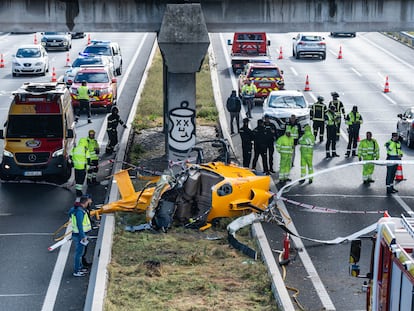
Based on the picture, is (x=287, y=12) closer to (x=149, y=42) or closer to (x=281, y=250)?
(x=281, y=250)

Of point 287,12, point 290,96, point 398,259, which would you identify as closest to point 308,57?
point 290,96

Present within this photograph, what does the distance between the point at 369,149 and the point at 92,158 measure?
686 centimetres

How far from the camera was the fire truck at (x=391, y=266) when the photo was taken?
11.9 metres

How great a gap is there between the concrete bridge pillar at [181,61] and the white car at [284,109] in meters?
5.82

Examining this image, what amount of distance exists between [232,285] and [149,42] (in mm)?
45446

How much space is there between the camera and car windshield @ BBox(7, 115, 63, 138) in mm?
27016

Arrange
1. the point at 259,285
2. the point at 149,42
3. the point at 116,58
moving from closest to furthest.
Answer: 1. the point at 259,285
2. the point at 116,58
3. the point at 149,42

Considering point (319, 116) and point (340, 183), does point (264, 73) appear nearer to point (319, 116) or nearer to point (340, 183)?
point (319, 116)

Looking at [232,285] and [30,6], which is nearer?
[232,285]

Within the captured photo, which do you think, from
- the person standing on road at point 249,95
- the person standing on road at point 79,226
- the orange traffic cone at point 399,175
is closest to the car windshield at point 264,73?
the person standing on road at point 249,95

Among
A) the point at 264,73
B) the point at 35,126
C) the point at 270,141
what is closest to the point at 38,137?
the point at 35,126

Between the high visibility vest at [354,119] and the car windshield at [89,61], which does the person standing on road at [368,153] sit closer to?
the high visibility vest at [354,119]

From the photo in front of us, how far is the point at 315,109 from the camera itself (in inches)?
1262

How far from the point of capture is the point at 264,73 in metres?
40.8
